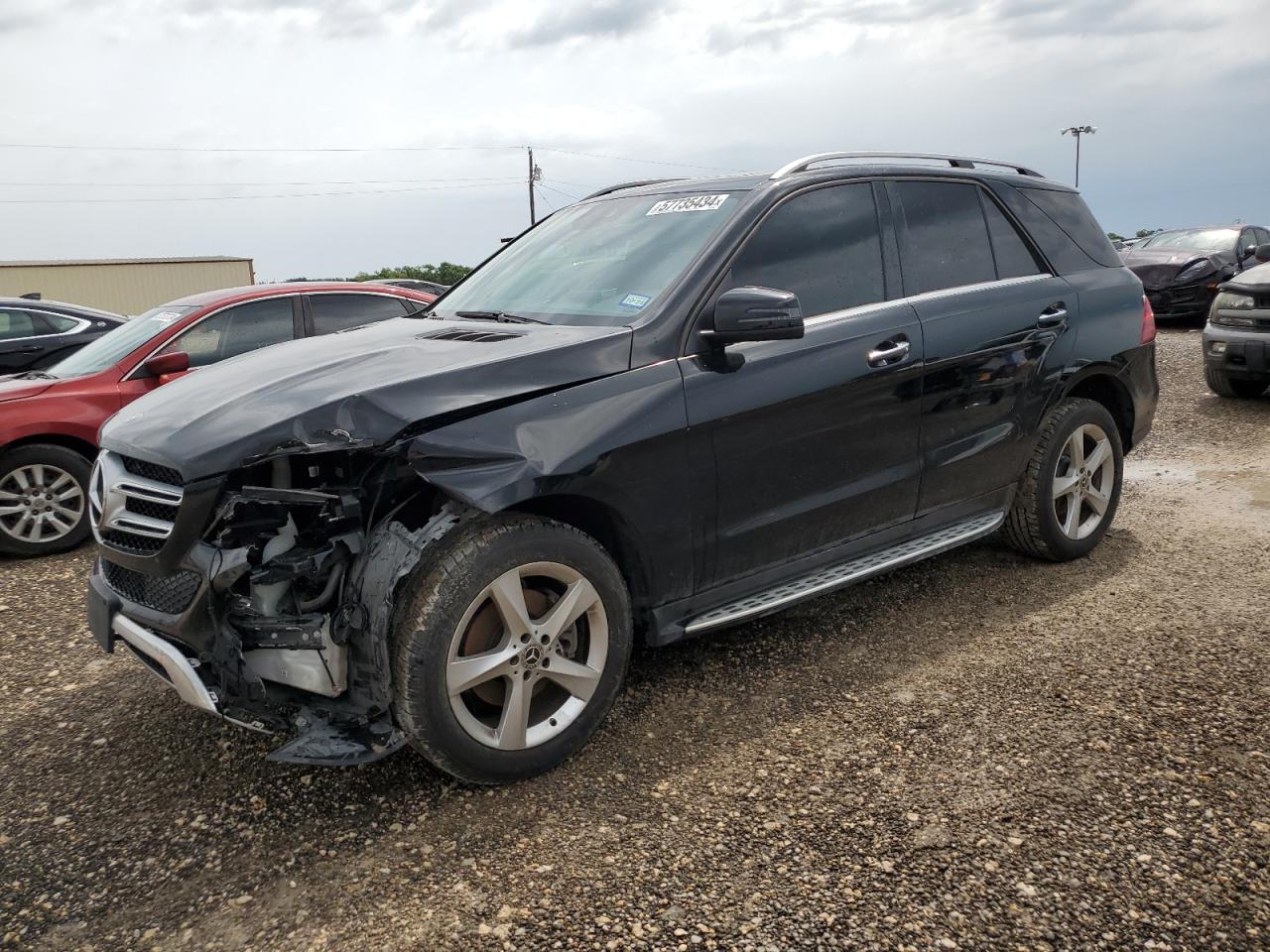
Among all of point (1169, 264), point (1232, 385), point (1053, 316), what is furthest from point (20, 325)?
point (1169, 264)

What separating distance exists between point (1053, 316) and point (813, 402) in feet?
5.33

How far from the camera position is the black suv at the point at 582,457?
2871 mm

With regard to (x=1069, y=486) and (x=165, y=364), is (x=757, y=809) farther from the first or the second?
(x=165, y=364)

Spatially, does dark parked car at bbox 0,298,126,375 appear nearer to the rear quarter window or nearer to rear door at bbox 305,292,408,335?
rear door at bbox 305,292,408,335

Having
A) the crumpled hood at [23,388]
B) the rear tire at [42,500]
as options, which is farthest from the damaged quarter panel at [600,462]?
the crumpled hood at [23,388]

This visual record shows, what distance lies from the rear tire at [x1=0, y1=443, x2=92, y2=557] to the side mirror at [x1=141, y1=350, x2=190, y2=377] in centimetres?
69

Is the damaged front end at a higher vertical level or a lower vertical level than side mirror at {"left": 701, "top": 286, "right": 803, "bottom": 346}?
lower

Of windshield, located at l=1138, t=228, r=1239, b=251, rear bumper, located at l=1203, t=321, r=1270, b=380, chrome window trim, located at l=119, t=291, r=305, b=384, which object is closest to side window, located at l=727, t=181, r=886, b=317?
chrome window trim, located at l=119, t=291, r=305, b=384

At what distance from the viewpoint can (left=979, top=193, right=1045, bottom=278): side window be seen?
4547 mm

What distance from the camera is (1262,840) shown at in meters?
2.69

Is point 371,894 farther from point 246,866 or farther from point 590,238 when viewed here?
point 590,238

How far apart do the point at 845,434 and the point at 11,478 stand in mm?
5045

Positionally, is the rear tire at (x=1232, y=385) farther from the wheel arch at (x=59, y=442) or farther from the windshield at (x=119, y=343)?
the wheel arch at (x=59, y=442)

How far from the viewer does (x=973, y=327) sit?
4.21 metres
